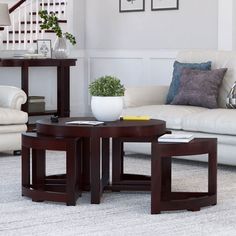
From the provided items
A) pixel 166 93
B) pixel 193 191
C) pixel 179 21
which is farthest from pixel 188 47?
pixel 193 191

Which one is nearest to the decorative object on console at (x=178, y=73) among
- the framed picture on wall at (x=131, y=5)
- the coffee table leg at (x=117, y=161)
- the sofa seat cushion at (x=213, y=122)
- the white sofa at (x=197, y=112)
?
the white sofa at (x=197, y=112)

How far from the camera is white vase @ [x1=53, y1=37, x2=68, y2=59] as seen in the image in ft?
27.5

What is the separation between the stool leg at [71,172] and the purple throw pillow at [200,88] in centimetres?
228

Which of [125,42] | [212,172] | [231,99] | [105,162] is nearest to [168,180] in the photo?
[212,172]

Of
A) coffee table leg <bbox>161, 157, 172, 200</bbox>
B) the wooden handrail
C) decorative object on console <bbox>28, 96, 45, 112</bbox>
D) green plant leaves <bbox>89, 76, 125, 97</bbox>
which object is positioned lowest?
coffee table leg <bbox>161, 157, 172, 200</bbox>

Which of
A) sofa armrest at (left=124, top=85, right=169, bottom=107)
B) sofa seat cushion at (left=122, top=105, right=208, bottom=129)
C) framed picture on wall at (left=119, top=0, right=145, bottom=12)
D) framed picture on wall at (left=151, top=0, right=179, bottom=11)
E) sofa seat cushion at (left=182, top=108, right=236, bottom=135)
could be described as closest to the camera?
sofa seat cushion at (left=182, top=108, right=236, bottom=135)

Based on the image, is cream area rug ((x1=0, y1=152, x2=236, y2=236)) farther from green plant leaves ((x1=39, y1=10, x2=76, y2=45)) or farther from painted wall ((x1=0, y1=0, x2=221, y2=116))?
green plant leaves ((x1=39, y1=10, x2=76, y2=45))

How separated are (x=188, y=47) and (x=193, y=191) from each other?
3432mm

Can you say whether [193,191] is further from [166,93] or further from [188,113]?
[166,93]

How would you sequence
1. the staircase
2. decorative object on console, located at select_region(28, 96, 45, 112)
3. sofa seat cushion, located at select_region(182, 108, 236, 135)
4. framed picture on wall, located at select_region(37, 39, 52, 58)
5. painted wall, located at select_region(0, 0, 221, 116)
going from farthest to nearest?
the staircase, framed picture on wall, located at select_region(37, 39, 52, 58), decorative object on console, located at select_region(28, 96, 45, 112), painted wall, located at select_region(0, 0, 221, 116), sofa seat cushion, located at select_region(182, 108, 236, 135)

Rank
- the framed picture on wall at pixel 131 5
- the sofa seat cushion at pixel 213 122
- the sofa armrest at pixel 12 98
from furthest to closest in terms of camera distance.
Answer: the framed picture on wall at pixel 131 5 < the sofa armrest at pixel 12 98 < the sofa seat cushion at pixel 213 122

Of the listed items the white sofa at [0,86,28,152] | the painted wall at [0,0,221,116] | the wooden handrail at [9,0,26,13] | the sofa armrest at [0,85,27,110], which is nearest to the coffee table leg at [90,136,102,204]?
the white sofa at [0,86,28,152]

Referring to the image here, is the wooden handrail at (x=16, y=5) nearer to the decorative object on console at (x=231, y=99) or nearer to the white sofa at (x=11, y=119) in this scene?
the white sofa at (x=11, y=119)

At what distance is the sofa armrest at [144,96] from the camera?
679 centimetres
